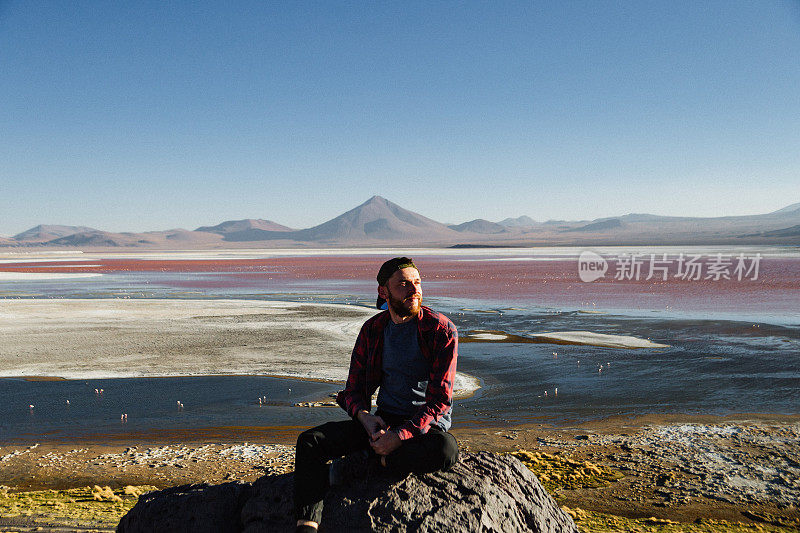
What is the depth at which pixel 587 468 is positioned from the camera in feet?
22.9

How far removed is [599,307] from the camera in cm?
2277

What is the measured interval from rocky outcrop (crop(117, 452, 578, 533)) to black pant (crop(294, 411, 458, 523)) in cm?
12

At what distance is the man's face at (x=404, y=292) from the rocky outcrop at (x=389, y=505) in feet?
3.31

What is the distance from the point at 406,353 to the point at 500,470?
3.38ft

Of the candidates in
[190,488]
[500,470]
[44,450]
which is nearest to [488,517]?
[500,470]

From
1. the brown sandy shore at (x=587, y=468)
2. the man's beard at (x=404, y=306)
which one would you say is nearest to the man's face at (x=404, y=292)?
the man's beard at (x=404, y=306)

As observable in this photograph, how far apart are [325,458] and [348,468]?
20 cm

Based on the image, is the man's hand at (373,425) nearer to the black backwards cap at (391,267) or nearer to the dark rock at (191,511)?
the black backwards cap at (391,267)

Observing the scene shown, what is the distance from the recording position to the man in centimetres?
360

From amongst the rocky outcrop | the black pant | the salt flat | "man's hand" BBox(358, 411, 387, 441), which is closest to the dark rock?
the rocky outcrop

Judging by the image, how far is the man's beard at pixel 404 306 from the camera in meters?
3.70

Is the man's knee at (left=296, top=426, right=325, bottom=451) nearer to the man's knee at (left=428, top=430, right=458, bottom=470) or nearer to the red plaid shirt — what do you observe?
the red plaid shirt

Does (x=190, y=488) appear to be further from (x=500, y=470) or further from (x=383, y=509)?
(x=500, y=470)
